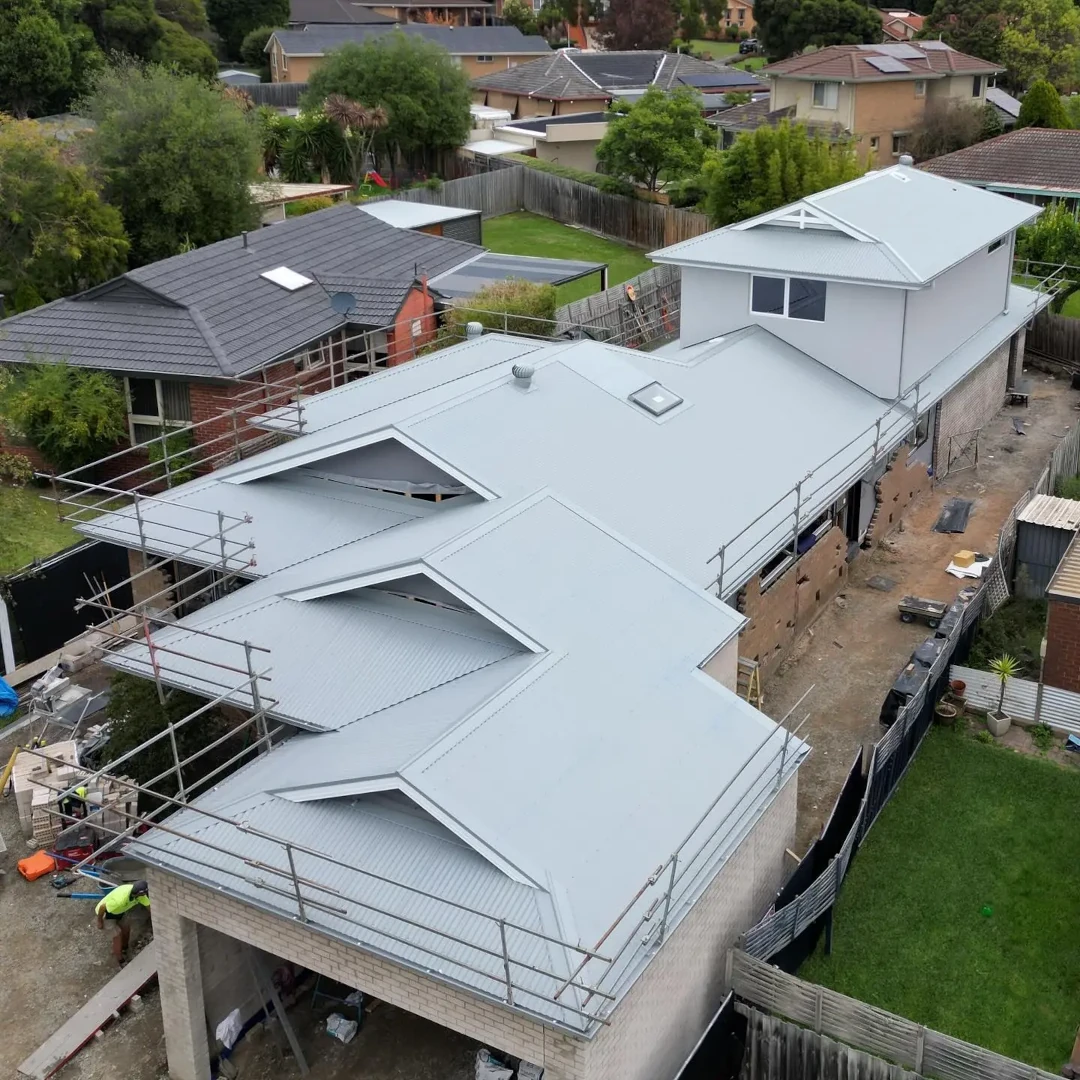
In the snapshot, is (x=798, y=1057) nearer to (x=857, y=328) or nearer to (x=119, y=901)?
(x=119, y=901)

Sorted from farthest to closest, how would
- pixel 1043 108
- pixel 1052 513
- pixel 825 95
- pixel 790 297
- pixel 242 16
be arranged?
1. pixel 242 16
2. pixel 825 95
3. pixel 1043 108
4. pixel 790 297
5. pixel 1052 513

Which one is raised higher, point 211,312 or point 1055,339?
point 211,312

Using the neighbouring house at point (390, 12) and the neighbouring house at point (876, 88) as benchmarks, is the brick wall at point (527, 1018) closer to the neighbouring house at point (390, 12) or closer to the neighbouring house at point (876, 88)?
the neighbouring house at point (876, 88)

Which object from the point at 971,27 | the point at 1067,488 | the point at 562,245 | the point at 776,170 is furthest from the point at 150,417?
the point at 971,27

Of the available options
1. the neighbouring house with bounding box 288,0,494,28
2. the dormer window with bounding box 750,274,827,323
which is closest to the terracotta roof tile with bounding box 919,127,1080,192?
the dormer window with bounding box 750,274,827,323

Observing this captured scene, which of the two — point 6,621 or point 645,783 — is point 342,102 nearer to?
point 6,621

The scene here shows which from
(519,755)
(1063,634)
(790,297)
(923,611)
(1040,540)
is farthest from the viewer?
(790,297)

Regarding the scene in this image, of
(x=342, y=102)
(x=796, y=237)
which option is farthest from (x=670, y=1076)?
(x=342, y=102)

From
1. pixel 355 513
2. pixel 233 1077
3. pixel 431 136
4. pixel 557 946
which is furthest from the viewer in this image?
pixel 431 136
